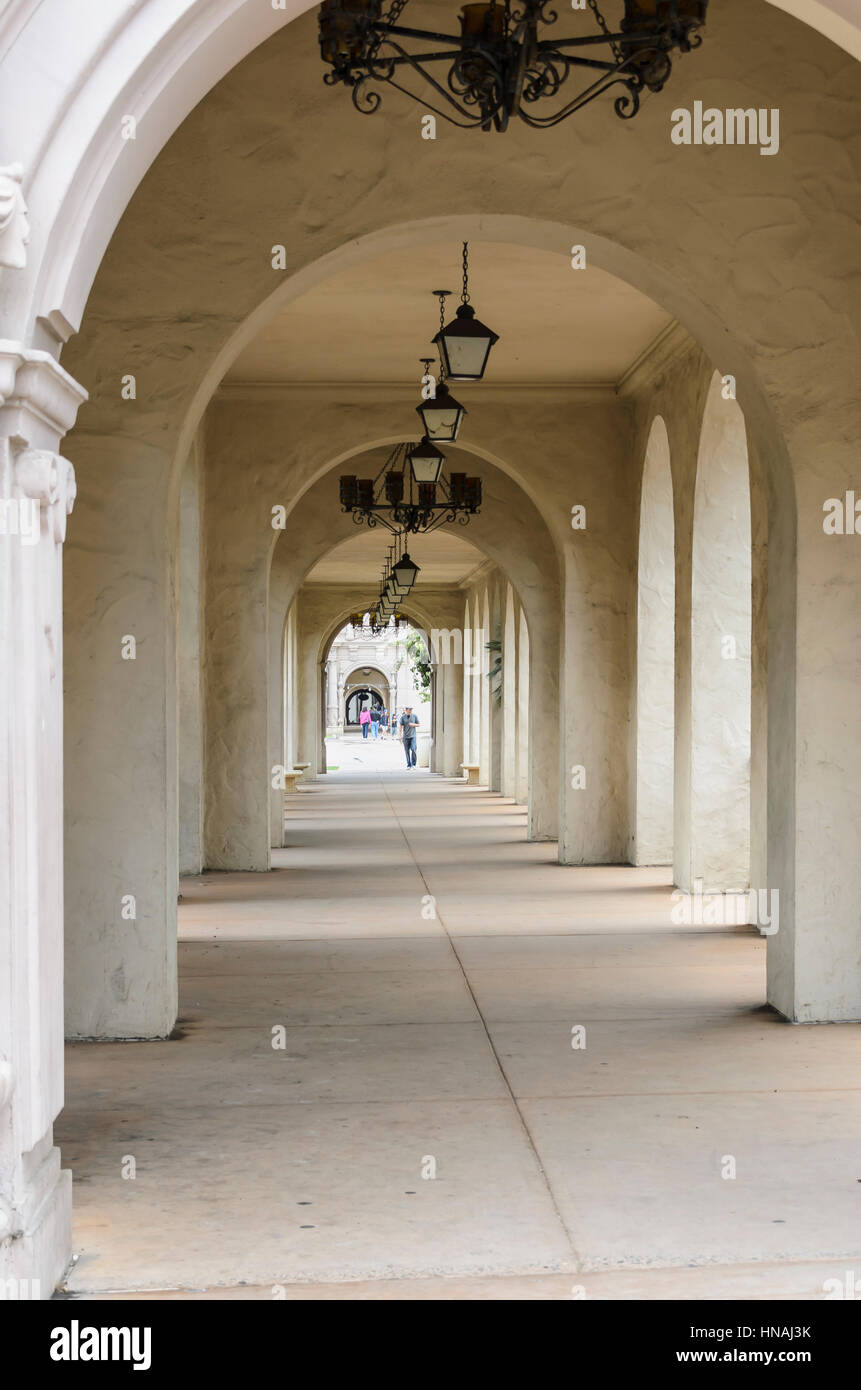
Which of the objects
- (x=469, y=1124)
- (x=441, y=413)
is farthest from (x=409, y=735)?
(x=469, y=1124)

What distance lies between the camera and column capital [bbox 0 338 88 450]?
10.8 feet

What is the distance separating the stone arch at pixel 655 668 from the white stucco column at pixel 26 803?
9.69 metres

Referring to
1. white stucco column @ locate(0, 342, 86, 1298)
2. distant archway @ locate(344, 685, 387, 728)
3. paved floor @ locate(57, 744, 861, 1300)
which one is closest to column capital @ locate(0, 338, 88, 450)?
white stucco column @ locate(0, 342, 86, 1298)

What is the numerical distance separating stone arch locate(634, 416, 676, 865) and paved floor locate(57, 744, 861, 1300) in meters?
3.36

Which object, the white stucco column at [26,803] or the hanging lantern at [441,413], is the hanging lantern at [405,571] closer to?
the hanging lantern at [441,413]

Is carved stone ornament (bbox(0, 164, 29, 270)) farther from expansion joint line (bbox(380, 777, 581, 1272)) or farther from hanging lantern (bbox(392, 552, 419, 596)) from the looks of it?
hanging lantern (bbox(392, 552, 419, 596))

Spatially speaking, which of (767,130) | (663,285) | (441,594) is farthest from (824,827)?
(441,594)

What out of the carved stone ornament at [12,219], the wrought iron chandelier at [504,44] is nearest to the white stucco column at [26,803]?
the carved stone ornament at [12,219]

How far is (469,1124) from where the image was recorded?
16.8 ft

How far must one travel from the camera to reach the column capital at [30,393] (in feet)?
10.8

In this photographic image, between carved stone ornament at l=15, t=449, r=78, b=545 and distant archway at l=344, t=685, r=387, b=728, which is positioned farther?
distant archway at l=344, t=685, r=387, b=728

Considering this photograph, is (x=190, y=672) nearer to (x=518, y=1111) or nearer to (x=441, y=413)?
(x=441, y=413)

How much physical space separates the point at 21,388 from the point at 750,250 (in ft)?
13.7

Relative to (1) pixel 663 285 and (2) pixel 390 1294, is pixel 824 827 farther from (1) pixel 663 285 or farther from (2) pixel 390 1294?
(2) pixel 390 1294
